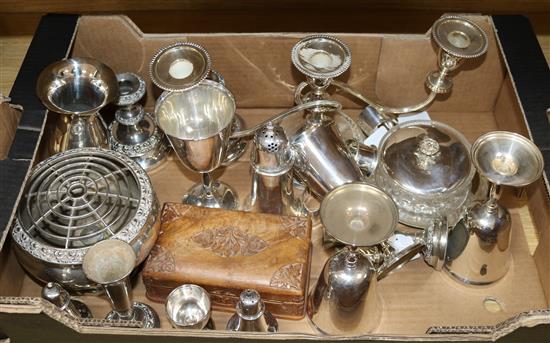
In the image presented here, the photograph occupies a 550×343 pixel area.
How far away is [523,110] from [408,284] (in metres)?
0.32

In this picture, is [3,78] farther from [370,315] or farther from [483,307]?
[483,307]

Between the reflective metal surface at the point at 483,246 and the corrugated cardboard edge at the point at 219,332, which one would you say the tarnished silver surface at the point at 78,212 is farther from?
the reflective metal surface at the point at 483,246

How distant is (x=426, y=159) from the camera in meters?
1.08

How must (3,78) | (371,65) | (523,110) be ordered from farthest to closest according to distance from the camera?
1. (3,78)
2. (371,65)
3. (523,110)

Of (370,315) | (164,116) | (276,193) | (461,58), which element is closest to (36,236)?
(164,116)

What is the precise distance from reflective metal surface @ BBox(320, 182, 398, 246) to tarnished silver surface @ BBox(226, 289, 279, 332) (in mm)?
135

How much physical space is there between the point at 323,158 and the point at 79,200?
38cm

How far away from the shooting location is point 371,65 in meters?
1.22

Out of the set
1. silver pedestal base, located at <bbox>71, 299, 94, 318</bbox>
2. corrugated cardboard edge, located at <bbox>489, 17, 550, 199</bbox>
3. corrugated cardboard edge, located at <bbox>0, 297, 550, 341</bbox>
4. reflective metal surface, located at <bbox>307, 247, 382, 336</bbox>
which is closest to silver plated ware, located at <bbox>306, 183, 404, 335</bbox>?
reflective metal surface, located at <bbox>307, 247, 382, 336</bbox>

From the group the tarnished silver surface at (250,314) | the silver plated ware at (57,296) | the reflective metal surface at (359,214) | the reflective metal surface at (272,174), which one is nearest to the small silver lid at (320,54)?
the reflective metal surface at (272,174)

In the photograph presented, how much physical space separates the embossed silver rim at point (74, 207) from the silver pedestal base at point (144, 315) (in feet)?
0.36

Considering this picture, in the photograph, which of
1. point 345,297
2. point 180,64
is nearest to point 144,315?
point 345,297

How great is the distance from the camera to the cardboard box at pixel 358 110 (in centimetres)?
86

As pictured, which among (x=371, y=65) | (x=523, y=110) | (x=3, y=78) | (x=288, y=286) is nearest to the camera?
(x=288, y=286)
